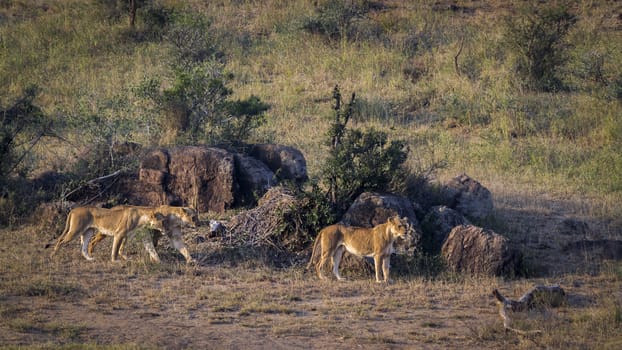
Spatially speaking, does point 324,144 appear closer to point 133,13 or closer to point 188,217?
point 188,217

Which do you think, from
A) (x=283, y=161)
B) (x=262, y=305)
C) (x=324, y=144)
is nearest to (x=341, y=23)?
(x=283, y=161)

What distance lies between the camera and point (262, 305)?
950 cm

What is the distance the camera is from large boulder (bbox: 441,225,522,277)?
11.2 metres

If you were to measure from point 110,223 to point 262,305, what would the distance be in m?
3.18

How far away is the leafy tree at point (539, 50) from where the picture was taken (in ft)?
71.3

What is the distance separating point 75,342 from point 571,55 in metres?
18.2

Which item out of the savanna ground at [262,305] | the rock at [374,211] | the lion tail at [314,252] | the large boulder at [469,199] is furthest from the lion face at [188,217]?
the large boulder at [469,199]

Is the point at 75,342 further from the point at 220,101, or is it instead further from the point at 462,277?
the point at 220,101

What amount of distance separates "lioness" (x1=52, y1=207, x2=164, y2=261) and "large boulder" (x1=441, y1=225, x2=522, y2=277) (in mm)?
4129

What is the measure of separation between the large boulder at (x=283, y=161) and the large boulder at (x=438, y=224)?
8.87 ft

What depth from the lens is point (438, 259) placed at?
37.5ft

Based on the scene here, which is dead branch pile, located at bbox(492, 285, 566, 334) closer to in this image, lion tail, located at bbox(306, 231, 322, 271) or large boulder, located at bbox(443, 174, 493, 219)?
lion tail, located at bbox(306, 231, 322, 271)

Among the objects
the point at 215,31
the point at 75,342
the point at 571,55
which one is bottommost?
the point at 75,342

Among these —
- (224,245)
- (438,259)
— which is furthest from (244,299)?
(438,259)
